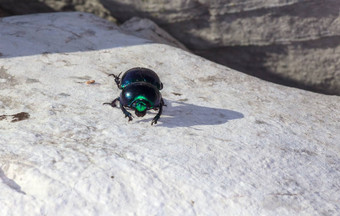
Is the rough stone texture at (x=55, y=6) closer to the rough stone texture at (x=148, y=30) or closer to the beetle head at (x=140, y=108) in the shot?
the rough stone texture at (x=148, y=30)

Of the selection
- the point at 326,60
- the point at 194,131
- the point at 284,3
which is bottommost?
the point at 194,131

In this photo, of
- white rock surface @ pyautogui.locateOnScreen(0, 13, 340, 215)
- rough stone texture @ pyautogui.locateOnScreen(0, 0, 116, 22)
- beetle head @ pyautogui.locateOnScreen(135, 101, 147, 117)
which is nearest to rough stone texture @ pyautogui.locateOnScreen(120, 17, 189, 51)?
rough stone texture @ pyautogui.locateOnScreen(0, 0, 116, 22)

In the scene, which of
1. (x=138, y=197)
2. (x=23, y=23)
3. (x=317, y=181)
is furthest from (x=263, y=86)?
(x=23, y=23)

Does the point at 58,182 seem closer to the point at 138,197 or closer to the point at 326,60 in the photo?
the point at 138,197

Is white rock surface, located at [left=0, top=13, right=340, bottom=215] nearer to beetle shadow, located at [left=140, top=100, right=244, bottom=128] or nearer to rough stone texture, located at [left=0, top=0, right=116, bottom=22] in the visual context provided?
beetle shadow, located at [left=140, top=100, right=244, bottom=128]

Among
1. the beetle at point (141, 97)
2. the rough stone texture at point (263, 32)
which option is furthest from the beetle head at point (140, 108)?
the rough stone texture at point (263, 32)

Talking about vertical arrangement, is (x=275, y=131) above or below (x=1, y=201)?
above

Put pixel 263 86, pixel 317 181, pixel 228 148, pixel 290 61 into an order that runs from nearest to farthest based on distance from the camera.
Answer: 1. pixel 317 181
2. pixel 228 148
3. pixel 263 86
4. pixel 290 61

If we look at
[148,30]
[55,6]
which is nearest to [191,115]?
[148,30]
